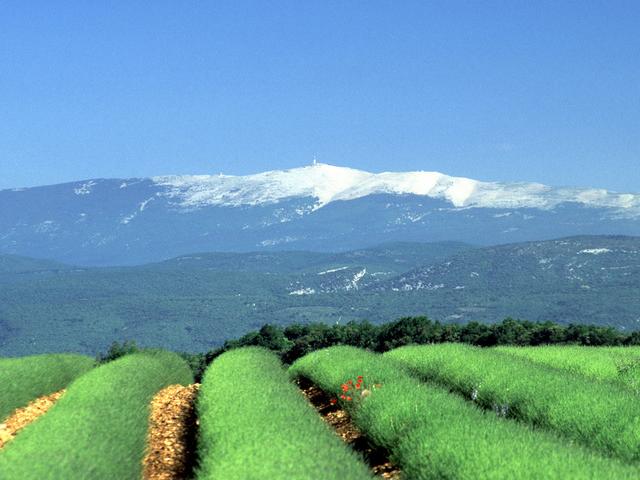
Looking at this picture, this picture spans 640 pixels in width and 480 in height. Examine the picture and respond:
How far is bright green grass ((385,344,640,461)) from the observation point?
51.6 feet

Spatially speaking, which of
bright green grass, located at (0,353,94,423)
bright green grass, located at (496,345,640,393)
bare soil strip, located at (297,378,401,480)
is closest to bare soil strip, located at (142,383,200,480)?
bare soil strip, located at (297,378,401,480)

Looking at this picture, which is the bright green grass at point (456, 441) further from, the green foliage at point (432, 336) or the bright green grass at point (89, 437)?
the green foliage at point (432, 336)

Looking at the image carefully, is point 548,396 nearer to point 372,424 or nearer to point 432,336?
point 372,424

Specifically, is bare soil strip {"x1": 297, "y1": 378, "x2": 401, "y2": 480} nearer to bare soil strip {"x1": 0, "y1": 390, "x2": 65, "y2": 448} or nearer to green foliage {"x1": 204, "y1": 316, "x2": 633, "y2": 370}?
bare soil strip {"x1": 0, "y1": 390, "x2": 65, "y2": 448}

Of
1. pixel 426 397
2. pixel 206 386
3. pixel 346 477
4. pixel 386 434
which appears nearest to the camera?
pixel 346 477

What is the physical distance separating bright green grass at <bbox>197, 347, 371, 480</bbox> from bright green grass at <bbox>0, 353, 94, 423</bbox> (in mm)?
5269

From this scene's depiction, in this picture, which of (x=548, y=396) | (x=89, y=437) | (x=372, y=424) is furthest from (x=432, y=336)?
(x=89, y=437)

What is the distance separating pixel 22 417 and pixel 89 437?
8.18 m

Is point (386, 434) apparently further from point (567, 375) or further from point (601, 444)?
point (567, 375)

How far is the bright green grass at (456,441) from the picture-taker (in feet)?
38.9

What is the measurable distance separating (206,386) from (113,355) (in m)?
18.8

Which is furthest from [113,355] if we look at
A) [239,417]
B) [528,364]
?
[239,417]

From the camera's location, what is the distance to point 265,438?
47.6 feet

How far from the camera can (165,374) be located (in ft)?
102
